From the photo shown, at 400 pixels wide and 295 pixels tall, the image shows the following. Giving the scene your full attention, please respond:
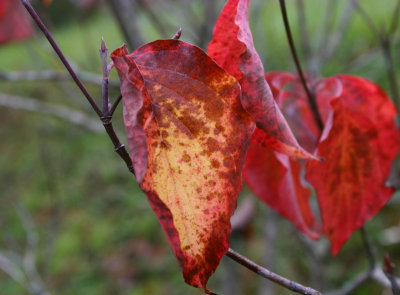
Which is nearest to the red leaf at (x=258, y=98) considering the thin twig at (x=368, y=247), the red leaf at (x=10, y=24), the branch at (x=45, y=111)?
the thin twig at (x=368, y=247)

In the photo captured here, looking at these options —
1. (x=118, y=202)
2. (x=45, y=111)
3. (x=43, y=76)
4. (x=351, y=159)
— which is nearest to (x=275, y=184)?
(x=351, y=159)

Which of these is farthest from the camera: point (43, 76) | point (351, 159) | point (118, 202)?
point (118, 202)

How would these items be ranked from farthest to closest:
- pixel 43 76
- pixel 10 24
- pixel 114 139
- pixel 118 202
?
pixel 118 202
pixel 10 24
pixel 43 76
pixel 114 139

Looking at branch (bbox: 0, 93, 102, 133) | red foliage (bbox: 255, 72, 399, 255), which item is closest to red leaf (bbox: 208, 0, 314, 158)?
red foliage (bbox: 255, 72, 399, 255)

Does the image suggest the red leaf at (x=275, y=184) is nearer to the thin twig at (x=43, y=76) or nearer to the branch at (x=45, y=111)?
Answer: the thin twig at (x=43, y=76)

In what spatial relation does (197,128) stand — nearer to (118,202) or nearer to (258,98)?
(258,98)

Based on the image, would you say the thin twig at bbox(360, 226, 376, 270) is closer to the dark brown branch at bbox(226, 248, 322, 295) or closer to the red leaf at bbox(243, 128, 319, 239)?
the red leaf at bbox(243, 128, 319, 239)
